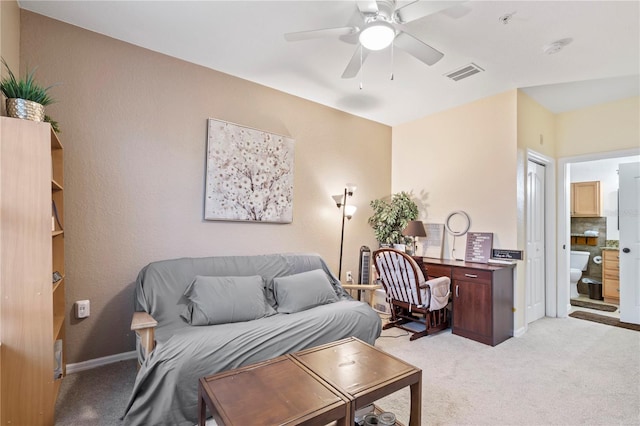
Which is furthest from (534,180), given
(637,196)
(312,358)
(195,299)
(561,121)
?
(195,299)

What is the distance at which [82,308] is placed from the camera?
2.42 m

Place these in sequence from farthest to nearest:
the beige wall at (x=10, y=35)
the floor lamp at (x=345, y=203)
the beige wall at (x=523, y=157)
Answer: the floor lamp at (x=345, y=203), the beige wall at (x=523, y=157), the beige wall at (x=10, y=35)

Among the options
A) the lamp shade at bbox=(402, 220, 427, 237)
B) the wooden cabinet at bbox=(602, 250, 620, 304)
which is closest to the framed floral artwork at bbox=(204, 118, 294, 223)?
the lamp shade at bbox=(402, 220, 427, 237)

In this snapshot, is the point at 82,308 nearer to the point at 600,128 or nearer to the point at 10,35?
the point at 10,35

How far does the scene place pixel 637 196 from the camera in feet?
12.7

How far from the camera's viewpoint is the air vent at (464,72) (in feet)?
9.64

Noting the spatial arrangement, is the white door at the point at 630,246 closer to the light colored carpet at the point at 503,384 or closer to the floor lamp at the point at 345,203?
the light colored carpet at the point at 503,384

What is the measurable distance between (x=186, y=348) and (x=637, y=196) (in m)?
5.36

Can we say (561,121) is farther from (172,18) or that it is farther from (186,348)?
(186,348)

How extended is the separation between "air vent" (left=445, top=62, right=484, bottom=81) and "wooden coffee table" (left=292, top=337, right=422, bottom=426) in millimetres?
2718

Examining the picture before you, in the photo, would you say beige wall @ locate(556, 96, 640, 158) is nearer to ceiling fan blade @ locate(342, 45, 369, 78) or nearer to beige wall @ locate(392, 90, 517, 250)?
beige wall @ locate(392, 90, 517, 250)

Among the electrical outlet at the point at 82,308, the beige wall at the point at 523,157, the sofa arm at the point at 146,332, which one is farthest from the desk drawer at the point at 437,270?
the electrical outlet at the point at 82,308

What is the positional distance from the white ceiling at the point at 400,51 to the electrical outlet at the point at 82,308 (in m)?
2.21

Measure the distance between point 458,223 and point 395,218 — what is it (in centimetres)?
79
